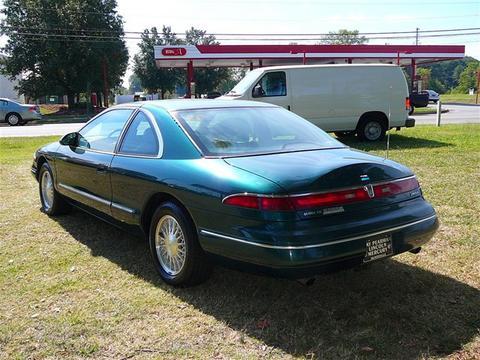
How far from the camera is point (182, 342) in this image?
130 inches

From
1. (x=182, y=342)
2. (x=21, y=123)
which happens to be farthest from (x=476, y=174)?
(x=21, y=123)

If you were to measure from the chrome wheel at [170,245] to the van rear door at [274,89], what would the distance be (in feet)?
29.5

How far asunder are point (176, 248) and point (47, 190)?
3.24m

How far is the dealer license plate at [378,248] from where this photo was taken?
11.4 feet

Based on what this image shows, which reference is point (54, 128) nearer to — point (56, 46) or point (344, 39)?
point (56, 46)

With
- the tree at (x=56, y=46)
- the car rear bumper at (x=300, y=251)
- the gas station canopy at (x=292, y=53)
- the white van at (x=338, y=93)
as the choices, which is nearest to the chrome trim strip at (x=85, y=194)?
the car rear bumper at (x=300, y=251)

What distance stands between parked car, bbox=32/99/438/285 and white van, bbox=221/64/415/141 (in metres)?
8.03

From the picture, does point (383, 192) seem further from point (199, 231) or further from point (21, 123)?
point (21, 123)

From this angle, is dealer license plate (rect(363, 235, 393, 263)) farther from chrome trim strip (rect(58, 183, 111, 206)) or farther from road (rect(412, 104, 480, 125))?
road (rect(412, 104, 480, 125))

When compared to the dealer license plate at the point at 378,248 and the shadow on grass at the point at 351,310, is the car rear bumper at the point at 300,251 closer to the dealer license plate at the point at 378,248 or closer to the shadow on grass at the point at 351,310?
the dealer license plate at the point at 378,248

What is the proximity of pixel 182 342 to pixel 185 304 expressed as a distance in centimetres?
55

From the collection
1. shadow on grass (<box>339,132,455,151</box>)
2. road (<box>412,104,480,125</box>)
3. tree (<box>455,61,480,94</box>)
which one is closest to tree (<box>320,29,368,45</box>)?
tree (<box>455,61,480,94</box>)

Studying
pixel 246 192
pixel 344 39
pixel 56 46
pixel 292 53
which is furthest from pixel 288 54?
pixel 344 39

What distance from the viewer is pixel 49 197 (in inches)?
258
